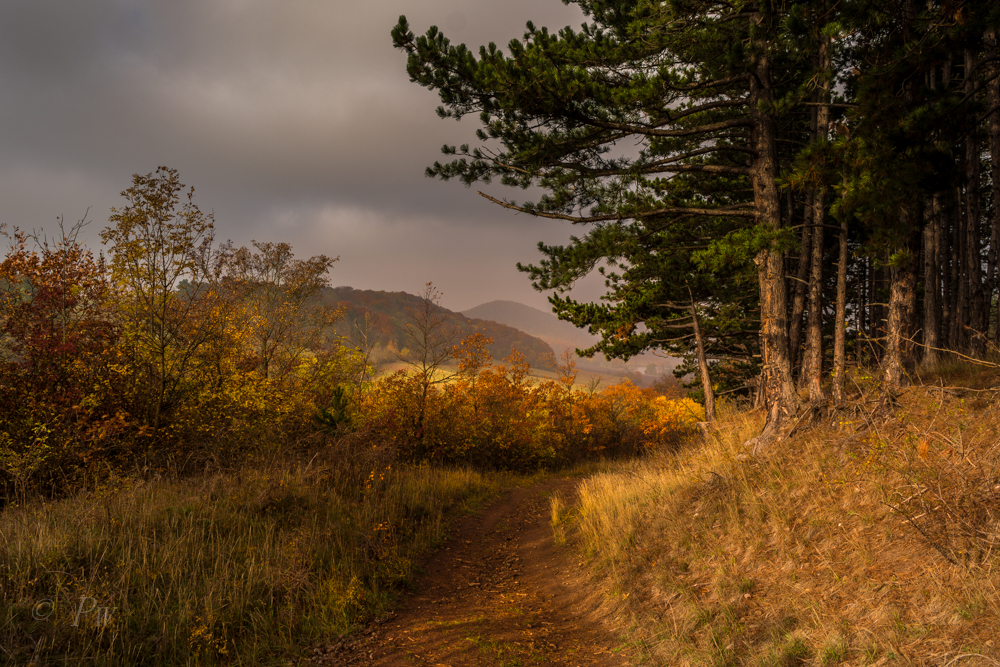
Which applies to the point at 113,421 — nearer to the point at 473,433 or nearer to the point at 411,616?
the point at 411,616

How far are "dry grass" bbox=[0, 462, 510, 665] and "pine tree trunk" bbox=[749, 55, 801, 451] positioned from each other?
22.6 ft

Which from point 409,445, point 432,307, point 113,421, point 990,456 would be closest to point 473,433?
point 409,445

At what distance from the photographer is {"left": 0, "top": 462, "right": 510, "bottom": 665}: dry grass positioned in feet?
14.6

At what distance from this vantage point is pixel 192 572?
18.1 ft

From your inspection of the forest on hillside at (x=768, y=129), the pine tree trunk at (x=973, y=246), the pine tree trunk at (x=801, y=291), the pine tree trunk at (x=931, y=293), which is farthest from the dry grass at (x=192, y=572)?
the pine tree trunk at (x=973, y=246)

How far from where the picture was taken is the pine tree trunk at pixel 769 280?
8336mm

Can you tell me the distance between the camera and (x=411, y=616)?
5.95 meters

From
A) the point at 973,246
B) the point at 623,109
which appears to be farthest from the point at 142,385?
the point at 973,246

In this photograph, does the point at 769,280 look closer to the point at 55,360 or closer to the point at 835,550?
the point at 835,550

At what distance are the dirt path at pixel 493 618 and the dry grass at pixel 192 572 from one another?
0.48m

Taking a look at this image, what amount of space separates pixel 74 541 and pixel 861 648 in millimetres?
8014

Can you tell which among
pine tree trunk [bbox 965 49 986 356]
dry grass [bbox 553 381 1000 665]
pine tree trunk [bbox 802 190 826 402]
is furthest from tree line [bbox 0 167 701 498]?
pine tree trunk [bbox 965 49 986 356]

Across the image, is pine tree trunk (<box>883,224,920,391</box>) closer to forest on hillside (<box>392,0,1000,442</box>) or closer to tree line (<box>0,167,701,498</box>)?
forest on hillside (<box>392,0,1000,442</box>)

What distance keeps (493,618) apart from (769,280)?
7.58 metres
